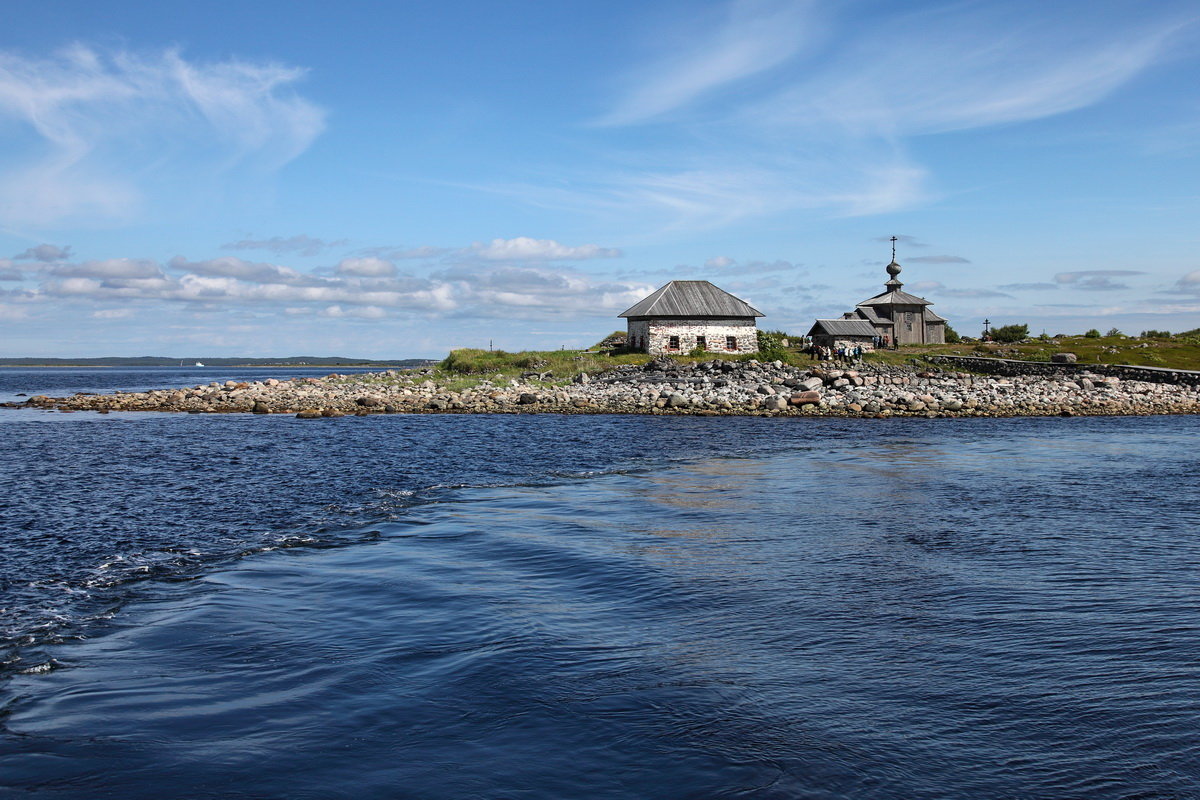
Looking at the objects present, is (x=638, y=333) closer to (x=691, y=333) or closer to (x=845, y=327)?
(x=691, y=333)

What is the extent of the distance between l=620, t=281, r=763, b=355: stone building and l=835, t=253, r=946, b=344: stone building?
14258 millimetres

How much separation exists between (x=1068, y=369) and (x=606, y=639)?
53155mm

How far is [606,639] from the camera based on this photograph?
30.8 ft

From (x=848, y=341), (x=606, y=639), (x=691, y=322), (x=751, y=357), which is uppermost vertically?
(x=691, y=322)

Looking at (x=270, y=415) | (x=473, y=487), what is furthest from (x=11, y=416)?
(x=473, y=487)

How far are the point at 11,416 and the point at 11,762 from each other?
52.2 m

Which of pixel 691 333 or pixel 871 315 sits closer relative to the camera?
pixel 691 333

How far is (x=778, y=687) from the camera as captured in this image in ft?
25.9

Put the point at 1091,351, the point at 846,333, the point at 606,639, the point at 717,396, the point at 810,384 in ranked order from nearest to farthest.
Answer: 1. the point at 606,639
2. the point at 717,396
3. the point at 810,384
4. the point at 1091,351
5. the point at 846,333

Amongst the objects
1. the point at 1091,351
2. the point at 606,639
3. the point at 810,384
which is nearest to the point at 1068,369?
the point at 1091,351

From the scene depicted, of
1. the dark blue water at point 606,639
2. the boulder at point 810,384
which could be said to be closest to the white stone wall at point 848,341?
the boulder at point 810,384

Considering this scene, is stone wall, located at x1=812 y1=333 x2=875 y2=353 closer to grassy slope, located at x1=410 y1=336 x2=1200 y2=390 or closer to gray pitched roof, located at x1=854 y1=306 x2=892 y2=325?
grassy slope, located at x1=410 y1=336 x2=1200 y2=390

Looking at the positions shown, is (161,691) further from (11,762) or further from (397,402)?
(397,402)

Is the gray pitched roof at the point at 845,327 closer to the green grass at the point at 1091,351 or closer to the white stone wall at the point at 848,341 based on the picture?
the white stone wall at the point at 848,341
